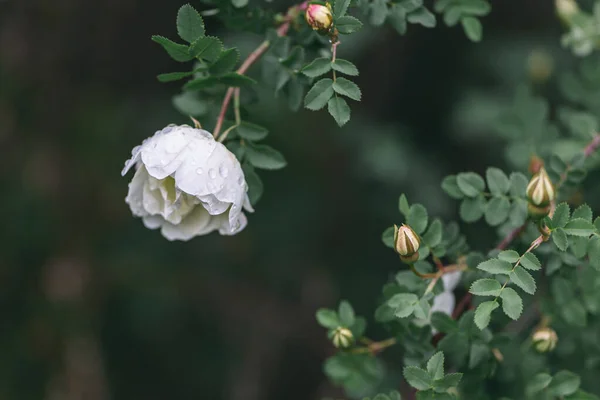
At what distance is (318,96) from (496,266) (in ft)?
1.31

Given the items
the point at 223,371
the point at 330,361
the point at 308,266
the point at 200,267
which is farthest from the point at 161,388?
the point at 330,361

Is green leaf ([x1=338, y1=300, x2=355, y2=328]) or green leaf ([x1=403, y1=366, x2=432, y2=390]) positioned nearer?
→ green leaf ([x1=403, y1=366, x2=432, y2=390])

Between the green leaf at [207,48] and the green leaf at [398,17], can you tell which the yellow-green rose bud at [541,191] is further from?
the green leaf at [207,48]

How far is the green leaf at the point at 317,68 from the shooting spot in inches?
51.1

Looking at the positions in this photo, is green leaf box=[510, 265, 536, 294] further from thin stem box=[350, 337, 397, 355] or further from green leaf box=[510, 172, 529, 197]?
thin stem box=[350, 337, 397, 355]

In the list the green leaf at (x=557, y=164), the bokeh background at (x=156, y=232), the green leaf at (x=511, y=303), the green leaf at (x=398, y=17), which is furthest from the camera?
the bokeh background at (x=156, y=232)

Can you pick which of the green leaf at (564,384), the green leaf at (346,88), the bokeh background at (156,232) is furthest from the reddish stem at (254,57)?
the bokeh background at (156,232)

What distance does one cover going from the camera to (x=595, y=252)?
1.26 metres

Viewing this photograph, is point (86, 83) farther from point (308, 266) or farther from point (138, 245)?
point (308, 266)

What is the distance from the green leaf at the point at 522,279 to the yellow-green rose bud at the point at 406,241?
0.16m

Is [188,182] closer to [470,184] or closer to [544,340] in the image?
[470,184]

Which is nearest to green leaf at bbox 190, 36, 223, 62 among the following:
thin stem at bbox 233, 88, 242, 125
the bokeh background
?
thin stem at bbox 233, 88, 242, 125

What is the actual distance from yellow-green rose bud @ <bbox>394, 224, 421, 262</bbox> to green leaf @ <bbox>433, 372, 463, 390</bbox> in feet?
0.67

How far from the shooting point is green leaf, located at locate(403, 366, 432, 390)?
125 cm
